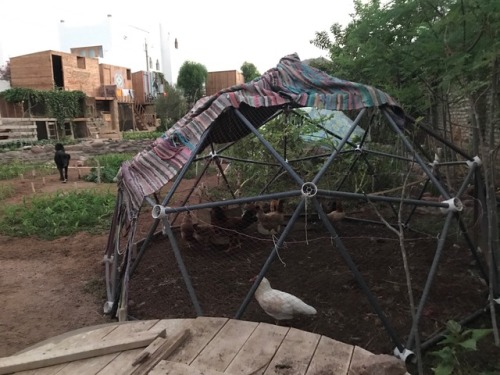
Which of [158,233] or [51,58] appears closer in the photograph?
[158,233]

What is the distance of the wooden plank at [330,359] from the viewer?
167 centimetres

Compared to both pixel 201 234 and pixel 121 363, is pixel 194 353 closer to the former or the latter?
pixel 121 363

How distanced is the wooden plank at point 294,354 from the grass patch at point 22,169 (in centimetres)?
1283

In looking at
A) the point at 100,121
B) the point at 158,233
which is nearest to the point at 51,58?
the point at 100,121

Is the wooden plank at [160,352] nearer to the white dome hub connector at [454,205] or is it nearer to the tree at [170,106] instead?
the white dome hub connector at [454,205]

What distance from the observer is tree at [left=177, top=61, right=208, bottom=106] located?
105 ft

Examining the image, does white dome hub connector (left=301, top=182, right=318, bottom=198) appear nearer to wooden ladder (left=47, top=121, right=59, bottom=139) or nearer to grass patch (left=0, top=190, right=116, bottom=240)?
grass patch (left=0, top=190, right=116, bottom=240)

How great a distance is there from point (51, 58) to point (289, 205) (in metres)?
19.1

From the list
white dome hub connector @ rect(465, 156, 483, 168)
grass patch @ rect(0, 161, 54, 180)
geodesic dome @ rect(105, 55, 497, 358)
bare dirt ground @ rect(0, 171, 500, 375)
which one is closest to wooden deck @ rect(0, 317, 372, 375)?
geodesic dome @ rect(105, 55, 497, 358)

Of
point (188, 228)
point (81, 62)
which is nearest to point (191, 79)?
point (81, 62)

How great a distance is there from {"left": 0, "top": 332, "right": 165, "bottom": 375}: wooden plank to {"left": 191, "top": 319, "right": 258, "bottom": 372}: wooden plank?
0.30 meters

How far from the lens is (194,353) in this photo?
1858 millimetres

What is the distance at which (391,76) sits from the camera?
486 cm

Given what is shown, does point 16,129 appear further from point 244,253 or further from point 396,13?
point 396,13
